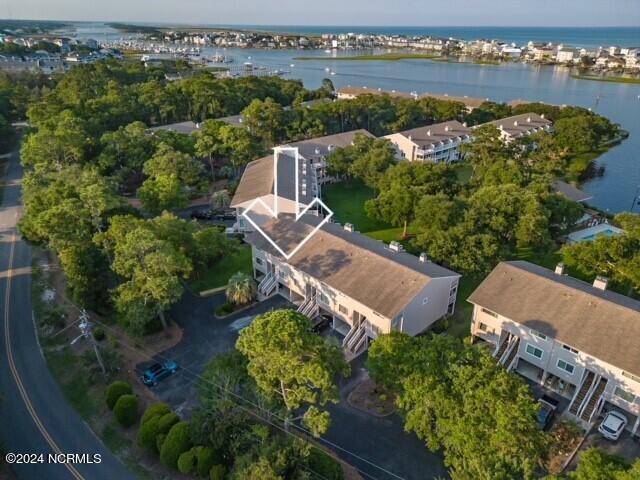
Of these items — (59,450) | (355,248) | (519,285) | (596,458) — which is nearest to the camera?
(596,458)

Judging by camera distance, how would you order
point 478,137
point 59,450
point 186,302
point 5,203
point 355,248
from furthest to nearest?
point 478,137, point 5,203, point 186,302, point 355,248, point 59,450

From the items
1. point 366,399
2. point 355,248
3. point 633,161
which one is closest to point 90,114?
point 355,248

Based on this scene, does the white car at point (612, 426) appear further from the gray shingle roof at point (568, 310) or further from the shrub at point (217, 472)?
the shrub at point (217, 472)

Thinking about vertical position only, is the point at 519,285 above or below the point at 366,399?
above

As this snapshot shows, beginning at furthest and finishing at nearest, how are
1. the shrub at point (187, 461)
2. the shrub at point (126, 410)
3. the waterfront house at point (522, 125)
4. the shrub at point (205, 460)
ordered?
the waterfront house at point (522, 125) < the shrub at point (126, 410) < the shrub at point (187, 461) < the shrub at point (205, 460)

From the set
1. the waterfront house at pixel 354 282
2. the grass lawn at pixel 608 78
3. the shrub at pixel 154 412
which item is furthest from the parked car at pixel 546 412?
the grass lawn at pixel 608 78

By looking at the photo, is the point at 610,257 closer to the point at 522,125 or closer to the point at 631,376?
the point at 631,376

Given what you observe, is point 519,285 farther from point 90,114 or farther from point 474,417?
point 90,114
